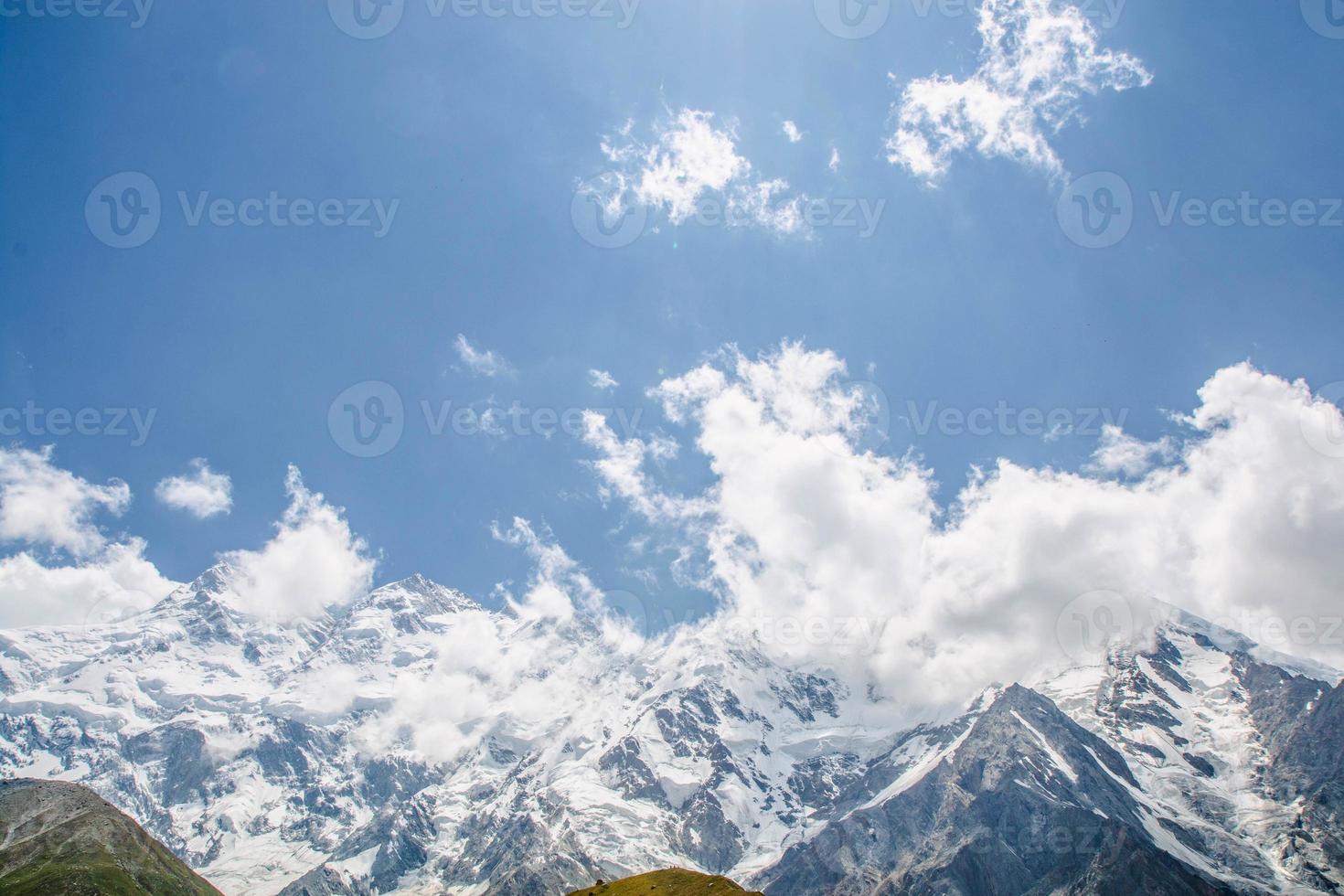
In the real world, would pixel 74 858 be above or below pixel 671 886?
below

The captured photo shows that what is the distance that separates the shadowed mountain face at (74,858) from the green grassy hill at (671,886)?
101m

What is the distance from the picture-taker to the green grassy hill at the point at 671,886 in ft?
452

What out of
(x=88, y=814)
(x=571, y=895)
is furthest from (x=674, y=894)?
(x=88, y=814)

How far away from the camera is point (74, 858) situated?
17688 cm

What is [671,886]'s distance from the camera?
471 feet

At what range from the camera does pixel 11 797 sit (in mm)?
199250

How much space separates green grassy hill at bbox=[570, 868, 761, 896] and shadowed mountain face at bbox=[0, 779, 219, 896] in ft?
330

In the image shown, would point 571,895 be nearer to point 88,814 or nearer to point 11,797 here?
point 88,814

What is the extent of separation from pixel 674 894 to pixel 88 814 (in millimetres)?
148508

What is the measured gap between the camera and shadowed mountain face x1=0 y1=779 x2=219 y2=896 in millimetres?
165625

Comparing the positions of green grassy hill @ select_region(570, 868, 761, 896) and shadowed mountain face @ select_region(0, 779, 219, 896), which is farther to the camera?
shadowed mountain face @ select_region(0, 779, 219, 896)

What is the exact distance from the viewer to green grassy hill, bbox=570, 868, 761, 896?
138m

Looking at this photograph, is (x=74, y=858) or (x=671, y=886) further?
(x=74, y=858)

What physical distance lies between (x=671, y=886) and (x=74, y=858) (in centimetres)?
12963
